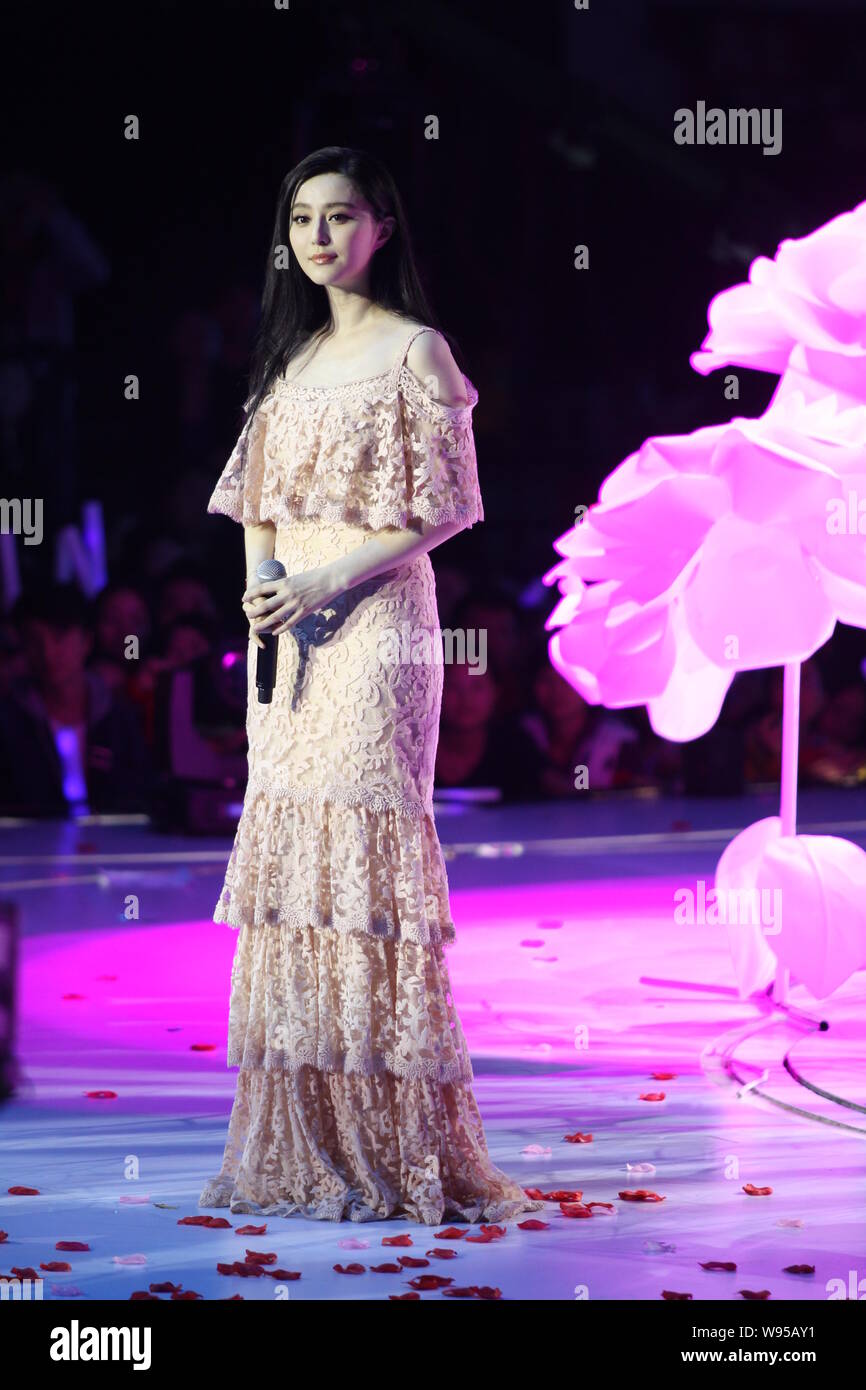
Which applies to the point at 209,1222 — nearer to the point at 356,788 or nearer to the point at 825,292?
the point at 356,788

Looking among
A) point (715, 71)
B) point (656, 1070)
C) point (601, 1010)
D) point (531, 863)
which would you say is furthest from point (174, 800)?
point (715, 71)

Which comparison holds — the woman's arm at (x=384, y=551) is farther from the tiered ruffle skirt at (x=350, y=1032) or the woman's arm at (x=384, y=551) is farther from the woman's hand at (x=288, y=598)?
the tiered ruffle skirt at (x=350, y=1032)

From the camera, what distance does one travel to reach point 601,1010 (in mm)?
4434

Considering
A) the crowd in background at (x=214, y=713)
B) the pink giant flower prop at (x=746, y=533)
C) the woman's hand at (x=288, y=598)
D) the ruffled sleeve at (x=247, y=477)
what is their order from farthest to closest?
the crowd in background at (x=214, y=713)
the pink giant flower prop at (x=746, y=533)
the ruffled sleeve at (x=247, y=477)
the woman's hand at (x=288, y=598)

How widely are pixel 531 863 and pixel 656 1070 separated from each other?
290 cm

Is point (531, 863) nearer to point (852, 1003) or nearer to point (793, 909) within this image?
point (852, 1003)

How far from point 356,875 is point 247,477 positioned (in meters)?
0.65

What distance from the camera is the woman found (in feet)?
9.39

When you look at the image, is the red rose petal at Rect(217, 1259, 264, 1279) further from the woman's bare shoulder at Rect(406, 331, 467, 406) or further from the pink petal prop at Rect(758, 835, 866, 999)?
the pink petal prop at Rect(758, 835, 866, 999)

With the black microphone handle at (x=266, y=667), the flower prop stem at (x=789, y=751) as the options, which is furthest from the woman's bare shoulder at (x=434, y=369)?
the flower prop stem at (x=789, y=751)

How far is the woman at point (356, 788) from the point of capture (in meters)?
2.86

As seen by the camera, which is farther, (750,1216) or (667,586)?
(667,586)
